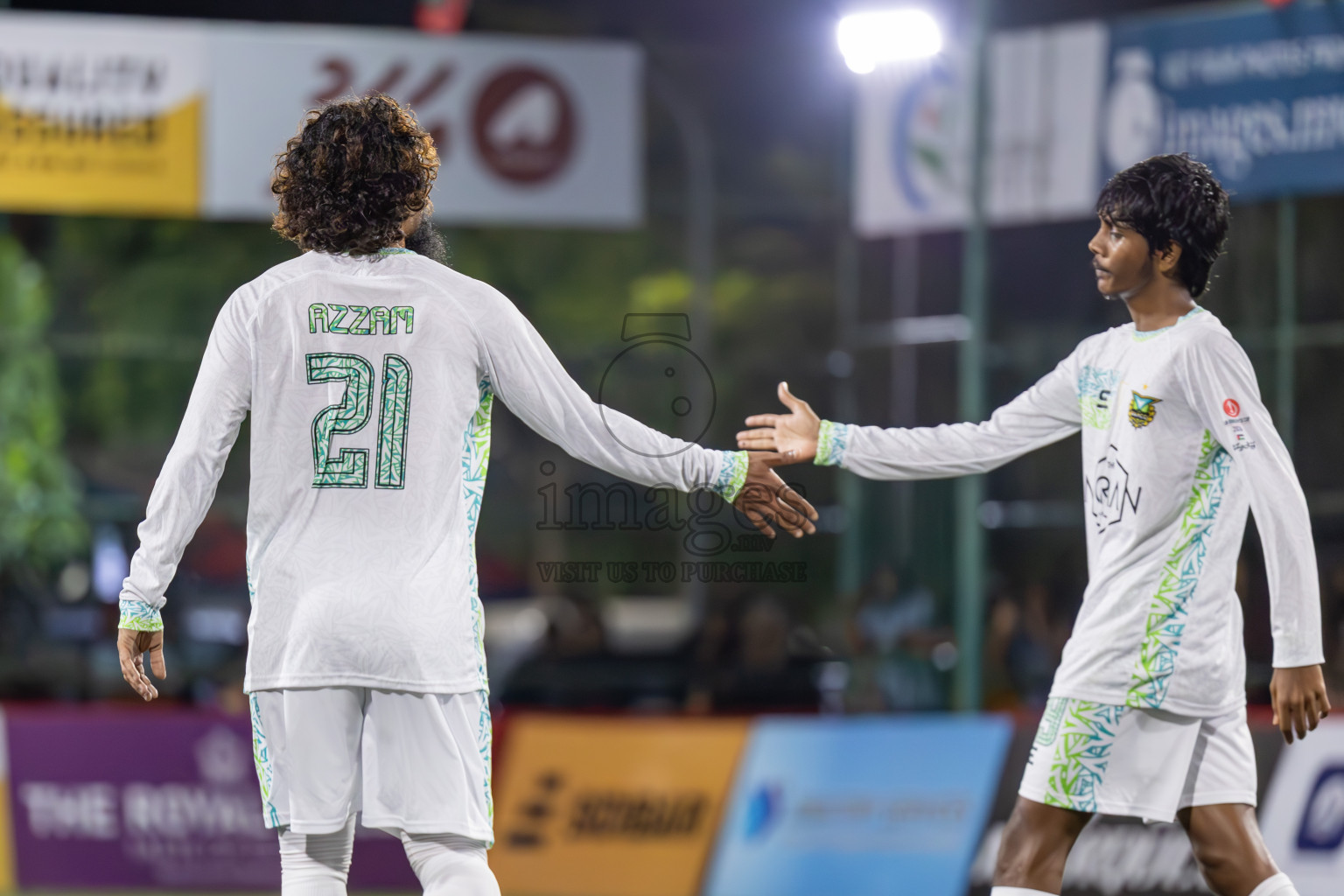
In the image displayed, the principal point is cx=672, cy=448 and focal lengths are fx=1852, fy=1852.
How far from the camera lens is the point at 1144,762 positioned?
435 centimetres

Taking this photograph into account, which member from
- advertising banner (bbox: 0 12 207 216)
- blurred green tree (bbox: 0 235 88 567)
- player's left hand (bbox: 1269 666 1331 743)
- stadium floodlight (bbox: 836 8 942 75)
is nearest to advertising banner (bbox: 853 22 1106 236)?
stadium floodlight (bbox: 836 8 942 75)

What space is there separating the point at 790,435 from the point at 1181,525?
104 cm

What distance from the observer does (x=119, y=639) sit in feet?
13.0

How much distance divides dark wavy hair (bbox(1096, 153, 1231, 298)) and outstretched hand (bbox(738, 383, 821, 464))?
0.94 meters

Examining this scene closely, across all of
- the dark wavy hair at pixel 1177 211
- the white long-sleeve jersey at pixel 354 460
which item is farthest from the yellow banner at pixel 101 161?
the dark wavy hair at pixel 1177 211

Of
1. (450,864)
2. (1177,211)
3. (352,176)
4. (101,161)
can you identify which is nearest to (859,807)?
(1177,211)

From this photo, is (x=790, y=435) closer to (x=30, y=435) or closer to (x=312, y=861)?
(x=312, y=861)

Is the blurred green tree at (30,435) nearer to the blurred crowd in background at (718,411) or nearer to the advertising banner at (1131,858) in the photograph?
the blurred crowd in background at (718,411)

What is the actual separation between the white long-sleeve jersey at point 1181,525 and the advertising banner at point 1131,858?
3.89m

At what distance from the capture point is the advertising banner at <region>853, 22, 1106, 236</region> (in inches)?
421

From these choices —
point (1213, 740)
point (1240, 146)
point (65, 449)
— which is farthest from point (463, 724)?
point (65, 449)

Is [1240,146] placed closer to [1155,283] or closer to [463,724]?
[1155,283]

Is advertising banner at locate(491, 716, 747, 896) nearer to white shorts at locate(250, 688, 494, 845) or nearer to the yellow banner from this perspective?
the yellow banner

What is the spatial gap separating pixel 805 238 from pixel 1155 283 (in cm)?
1119
